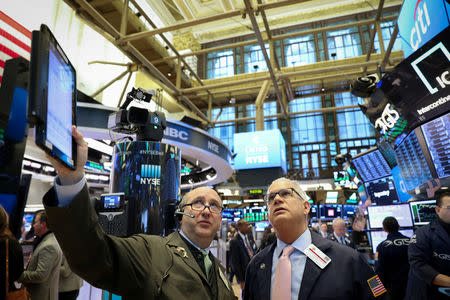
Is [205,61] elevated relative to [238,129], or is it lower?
elevated

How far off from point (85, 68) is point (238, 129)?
1496 centimetres

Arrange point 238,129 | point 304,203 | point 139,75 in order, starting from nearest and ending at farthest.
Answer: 1. point 304,203
2. point 139,75
3. point 238,129

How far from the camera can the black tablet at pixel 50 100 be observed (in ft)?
2.43

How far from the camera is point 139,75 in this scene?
→ 12352 mm

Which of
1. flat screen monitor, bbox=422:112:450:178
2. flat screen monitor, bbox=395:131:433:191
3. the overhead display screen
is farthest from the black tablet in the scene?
flat screen monitor, bbox=395:131:433:191

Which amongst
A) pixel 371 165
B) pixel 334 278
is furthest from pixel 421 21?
pixel 371 165

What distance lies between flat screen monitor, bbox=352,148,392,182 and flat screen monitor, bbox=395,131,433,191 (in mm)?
2956

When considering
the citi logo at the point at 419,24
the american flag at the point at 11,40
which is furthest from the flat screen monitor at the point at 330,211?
the american flag at the point at 11,40

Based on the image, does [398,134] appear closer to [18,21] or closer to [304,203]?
[304,203]

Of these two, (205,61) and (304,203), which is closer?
(304,203)

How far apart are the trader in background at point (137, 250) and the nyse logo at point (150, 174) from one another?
4.69ft

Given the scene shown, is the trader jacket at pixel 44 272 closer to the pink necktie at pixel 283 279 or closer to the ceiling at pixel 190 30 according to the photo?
the pink necktie at pixel 283 279

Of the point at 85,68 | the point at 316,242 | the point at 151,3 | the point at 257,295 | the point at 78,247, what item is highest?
the point at 151,3

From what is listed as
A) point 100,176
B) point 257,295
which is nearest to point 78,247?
point 257,295
